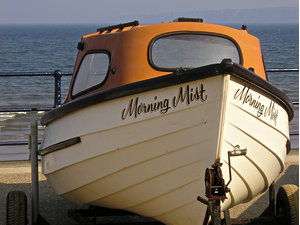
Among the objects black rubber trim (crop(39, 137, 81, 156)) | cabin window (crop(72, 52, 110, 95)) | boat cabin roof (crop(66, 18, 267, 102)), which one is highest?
boat cabin roof (crop(66, 18, 267, 102))

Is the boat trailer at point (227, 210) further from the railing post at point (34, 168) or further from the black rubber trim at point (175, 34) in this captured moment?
the railing post at point (34, 168)

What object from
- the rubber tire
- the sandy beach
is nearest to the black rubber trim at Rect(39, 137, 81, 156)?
the sandy beach

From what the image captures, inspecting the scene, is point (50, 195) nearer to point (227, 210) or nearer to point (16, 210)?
point (16, 210)

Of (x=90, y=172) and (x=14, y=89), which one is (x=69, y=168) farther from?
(x=14, y=89)

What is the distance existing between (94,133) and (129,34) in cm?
95

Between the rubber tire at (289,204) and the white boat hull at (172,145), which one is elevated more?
the white boat hull at (172,145)

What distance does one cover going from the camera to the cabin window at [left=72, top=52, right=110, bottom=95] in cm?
546

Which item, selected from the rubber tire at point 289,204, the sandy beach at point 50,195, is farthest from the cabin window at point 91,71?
the rubber tire at point 289,204

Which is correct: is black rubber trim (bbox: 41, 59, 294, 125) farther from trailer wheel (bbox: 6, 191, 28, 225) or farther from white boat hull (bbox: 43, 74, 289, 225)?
trailer wheel (bbox: 6, 191, 28, 225)

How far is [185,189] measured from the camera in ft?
15.8

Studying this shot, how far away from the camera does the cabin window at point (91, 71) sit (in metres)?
5.46

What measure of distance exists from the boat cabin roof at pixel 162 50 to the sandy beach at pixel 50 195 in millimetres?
1445

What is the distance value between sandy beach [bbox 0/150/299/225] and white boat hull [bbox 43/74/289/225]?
109cm

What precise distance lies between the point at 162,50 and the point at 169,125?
0.94 m
